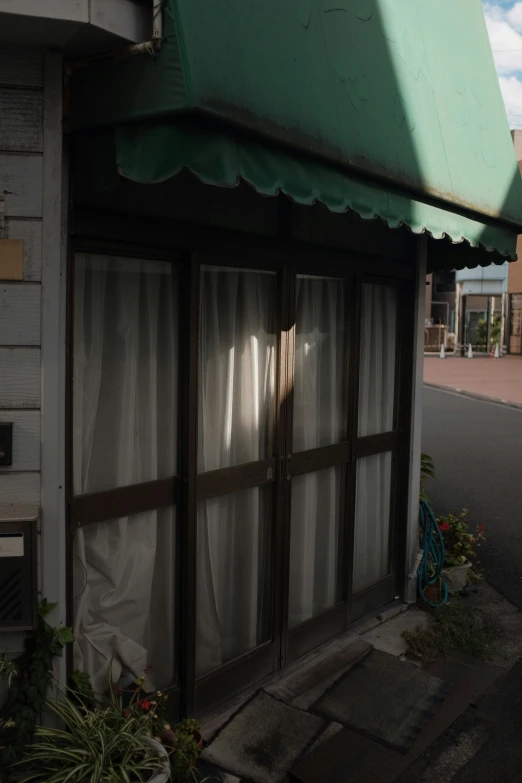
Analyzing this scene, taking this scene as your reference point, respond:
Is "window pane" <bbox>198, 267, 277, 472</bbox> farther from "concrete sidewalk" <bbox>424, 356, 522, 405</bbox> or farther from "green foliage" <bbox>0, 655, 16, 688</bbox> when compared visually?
"concrete sidewalk" <bbox>424, 356, 522, 405</bbox>

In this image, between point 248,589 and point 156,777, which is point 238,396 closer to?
point 248,589

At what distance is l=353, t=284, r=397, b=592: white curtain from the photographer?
567 cm

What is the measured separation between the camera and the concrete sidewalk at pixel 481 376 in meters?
22.6

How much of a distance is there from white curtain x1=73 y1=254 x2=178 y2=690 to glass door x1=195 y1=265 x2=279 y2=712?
0.26 metres

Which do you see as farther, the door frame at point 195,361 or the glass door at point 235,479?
the glass door at point 235,479

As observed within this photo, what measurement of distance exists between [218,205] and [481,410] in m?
16.3

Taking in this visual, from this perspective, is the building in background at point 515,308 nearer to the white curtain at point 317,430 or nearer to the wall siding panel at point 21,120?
the white curtain at point 317,430

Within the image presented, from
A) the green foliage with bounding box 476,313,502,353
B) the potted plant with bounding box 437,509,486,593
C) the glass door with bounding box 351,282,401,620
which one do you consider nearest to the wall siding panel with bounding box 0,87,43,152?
the glass door with bounding box 351,282,401,620

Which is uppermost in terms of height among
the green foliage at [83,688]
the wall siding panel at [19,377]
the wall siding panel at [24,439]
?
the wall siding panel at [19,377]

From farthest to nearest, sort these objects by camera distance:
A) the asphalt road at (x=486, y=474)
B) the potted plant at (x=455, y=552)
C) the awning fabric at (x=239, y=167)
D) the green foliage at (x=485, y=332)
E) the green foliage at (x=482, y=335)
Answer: the green foliage at (x=482, y=335)
the green foliage at (x=485, y=332)
the asphalt road at (x=486, y=474)
the potted plant at (x=455, y=552)
the awning fabric at (x=239, y=167)

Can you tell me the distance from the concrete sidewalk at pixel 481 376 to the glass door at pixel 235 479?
16739 mm

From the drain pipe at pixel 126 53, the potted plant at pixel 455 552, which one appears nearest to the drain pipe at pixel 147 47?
the drain pipe at pixel 126 53

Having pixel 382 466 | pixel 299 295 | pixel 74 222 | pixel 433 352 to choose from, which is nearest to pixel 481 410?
pixel 382 466

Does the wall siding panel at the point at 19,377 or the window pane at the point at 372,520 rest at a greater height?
the wall siding panel at the point at 19,377
